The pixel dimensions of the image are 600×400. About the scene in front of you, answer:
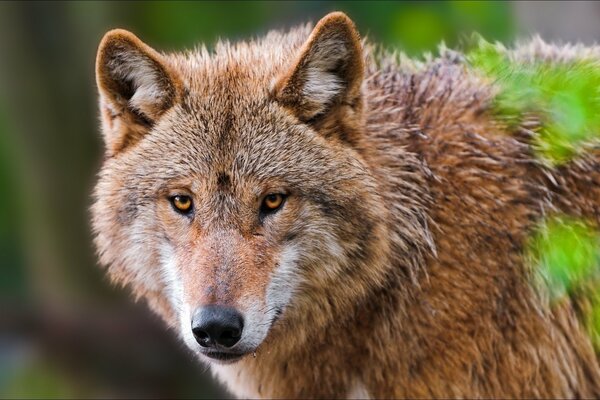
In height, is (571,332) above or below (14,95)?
above

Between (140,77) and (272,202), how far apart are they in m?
0.99

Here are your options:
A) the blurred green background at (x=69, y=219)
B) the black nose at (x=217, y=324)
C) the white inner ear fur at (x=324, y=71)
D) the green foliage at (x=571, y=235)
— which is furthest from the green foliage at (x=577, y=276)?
the blurred green background at (x=69, y=219)

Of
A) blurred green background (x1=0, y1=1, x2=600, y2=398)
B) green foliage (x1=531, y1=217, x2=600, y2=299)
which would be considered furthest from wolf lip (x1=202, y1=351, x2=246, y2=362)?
blurred green background (x1=0, y1=1, x2=600, y2=398)

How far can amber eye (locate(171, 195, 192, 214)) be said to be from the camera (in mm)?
5676

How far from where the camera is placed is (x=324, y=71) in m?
5.71

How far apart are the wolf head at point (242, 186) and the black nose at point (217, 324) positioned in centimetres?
1

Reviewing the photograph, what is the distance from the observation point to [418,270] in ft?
19.8

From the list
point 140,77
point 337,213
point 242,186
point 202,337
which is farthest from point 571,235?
point 140,77

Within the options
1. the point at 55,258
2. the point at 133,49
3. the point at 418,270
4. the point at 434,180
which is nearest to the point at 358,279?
the point at 418,270

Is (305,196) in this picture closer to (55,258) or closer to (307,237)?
(307,237)

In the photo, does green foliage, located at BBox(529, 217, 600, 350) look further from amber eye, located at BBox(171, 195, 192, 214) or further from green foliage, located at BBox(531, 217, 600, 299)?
amber eye, located at BBox(171, 195, 192, 214)

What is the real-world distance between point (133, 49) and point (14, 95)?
1008 cm

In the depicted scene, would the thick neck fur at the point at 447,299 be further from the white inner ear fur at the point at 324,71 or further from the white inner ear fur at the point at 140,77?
the white inner ear fur at the point at 140,77

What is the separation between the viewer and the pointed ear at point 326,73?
219 inches
